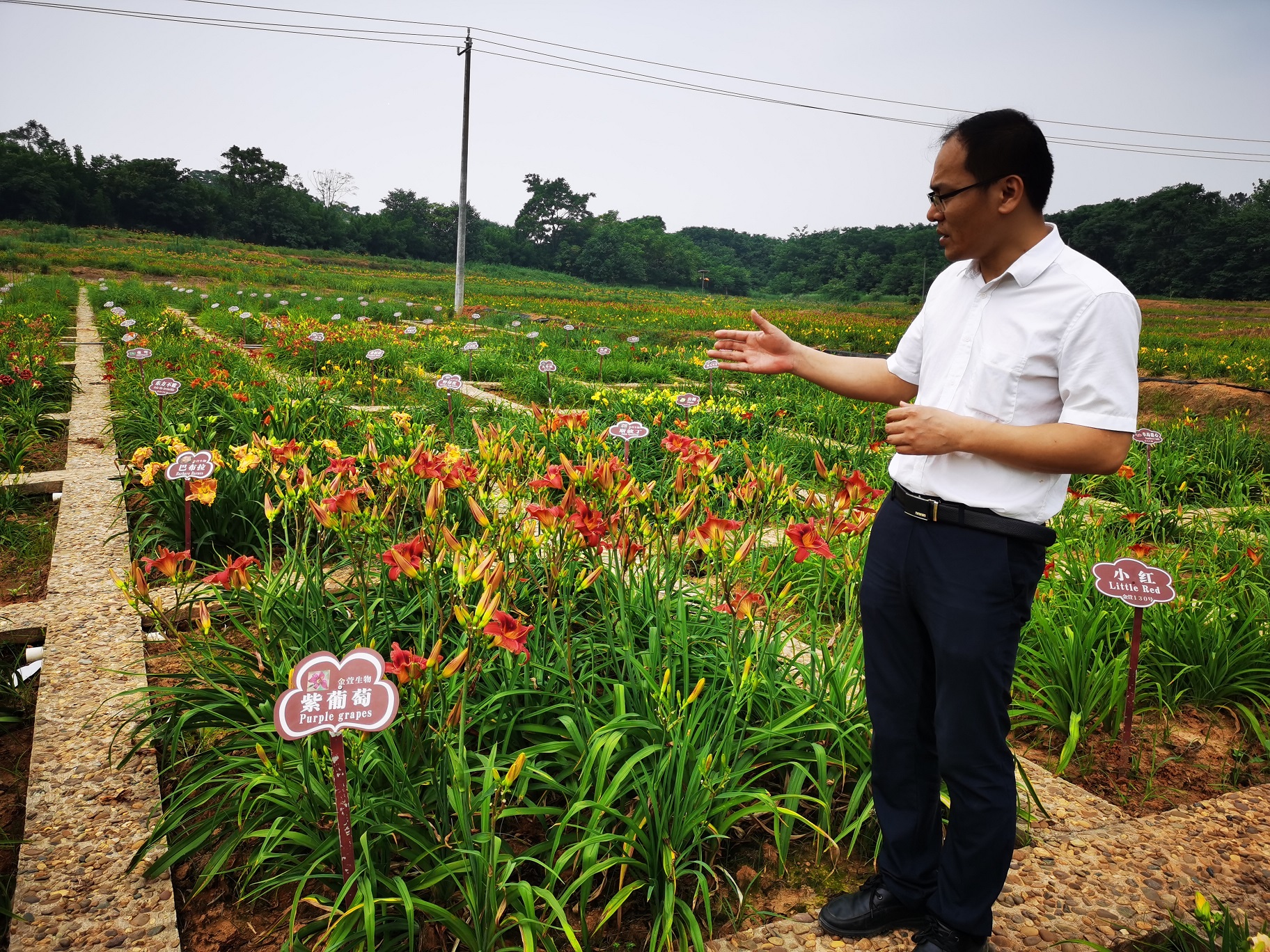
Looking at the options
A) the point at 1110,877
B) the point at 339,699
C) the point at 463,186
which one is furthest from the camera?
the point at 463,186

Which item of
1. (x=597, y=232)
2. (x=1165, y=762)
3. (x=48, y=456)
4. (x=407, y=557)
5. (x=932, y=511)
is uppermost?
(x=597, y=232)

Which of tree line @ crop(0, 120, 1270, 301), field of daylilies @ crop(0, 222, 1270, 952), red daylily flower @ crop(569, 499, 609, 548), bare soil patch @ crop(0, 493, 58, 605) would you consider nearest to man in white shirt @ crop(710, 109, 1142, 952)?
field of daylilies @ crop(0, 222, 1270, 952)

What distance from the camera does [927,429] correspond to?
1213 mm

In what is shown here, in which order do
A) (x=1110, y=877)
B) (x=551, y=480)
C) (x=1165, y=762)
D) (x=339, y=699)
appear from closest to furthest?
(x=339, y=699) < (x=1110, y=877) < (x=551, y=480) < (x=1165, y=762)

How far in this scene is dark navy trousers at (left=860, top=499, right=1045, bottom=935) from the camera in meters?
1.23

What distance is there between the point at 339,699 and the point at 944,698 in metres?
1.04

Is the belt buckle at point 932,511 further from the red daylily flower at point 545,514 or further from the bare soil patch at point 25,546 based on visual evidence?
the bare soil patch at point 25,546

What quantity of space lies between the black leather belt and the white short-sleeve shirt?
14 millimetres

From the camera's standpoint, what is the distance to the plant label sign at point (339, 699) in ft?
3.60

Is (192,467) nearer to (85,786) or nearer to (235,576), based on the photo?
(235,576)

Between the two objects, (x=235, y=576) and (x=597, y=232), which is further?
(x=597, y=232)

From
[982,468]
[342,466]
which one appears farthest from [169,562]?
[982,468]

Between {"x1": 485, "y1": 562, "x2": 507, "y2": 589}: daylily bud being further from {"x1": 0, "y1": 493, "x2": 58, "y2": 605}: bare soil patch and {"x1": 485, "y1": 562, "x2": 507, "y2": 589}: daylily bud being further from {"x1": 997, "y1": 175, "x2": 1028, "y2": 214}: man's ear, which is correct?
{"x1": 0, "y1": 493, "x2": 58, "y2": 605}: bare soil patch

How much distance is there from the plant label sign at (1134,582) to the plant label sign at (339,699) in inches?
72.5
